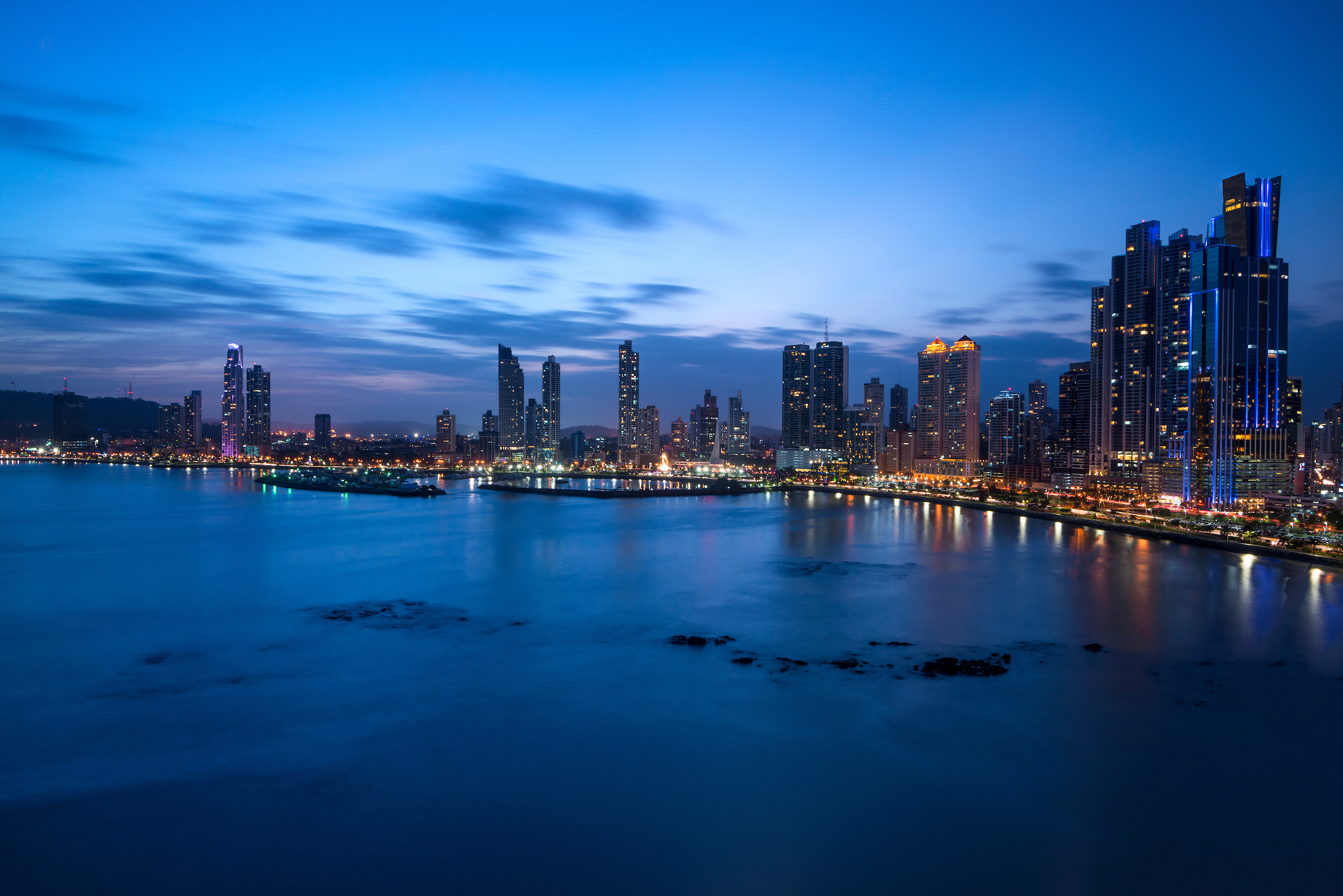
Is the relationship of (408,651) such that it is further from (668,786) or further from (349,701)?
(668,786)

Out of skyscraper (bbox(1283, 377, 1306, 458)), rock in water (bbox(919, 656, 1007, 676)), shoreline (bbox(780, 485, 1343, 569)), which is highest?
skyscraper (bbox(1283, 377, 1306, 458))

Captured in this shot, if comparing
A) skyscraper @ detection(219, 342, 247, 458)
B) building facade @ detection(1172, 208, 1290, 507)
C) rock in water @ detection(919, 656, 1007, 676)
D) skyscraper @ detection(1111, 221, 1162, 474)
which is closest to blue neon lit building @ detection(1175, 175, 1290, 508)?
building facade @ detection(1172, 208, 1290, 507)

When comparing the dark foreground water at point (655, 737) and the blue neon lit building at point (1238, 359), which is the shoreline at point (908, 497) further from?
the blue neon lit building at point (1238, 359)

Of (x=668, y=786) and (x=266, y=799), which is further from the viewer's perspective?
(x=668, y=786)

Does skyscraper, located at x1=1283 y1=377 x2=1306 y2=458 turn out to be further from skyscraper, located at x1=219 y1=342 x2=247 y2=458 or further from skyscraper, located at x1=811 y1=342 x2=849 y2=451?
skyscraper, located at x1=219 y1=342 x2=247 y2=458

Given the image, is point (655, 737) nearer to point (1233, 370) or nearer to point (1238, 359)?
point (1233, 370)

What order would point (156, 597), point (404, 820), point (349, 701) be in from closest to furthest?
1. point (404, 820)
2. point (349, 701)
3. point (156, 597)

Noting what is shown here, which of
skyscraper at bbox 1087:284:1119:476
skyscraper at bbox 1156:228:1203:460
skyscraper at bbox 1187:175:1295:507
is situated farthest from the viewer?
skyscraper at bbox 1087:284:1119:476

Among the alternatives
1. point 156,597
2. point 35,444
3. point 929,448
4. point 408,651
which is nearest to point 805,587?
point 408,651
